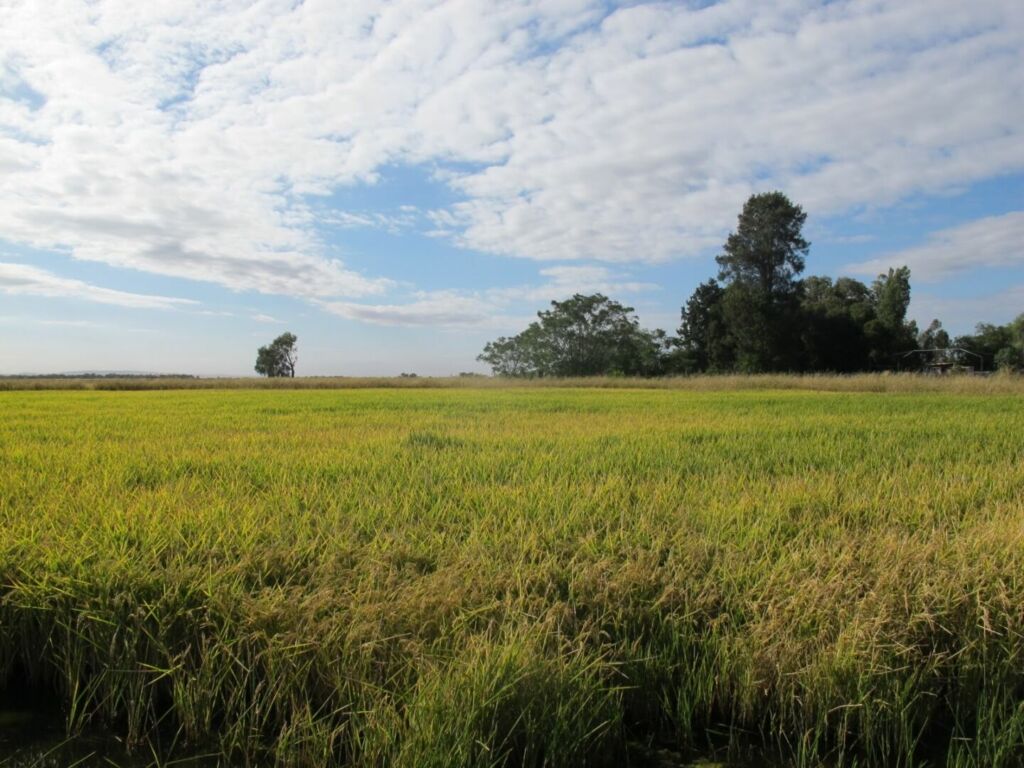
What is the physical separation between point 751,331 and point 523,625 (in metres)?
36.6

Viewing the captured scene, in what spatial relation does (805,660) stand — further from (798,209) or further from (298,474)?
(798,209)

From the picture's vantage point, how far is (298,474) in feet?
13.3

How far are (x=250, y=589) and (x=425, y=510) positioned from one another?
3.68 ft

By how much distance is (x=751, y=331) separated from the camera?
35062mm

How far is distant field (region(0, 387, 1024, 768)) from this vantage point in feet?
5.22

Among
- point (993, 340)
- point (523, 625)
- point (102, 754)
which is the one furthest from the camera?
point (993, 340)

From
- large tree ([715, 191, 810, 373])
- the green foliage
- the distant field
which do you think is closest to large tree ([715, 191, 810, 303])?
large tree ([715, 191, 810, 373])

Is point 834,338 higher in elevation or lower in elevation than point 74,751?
higher

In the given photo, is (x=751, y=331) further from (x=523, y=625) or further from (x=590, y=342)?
(x=523, y=625)

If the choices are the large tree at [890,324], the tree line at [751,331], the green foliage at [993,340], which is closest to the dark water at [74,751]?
the tree line at [751,331]

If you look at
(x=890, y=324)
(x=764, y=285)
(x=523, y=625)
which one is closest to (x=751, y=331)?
(x=764, y=285)

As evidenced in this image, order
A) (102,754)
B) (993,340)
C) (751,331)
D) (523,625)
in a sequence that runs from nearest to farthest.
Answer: (102,754), (523,625), (751,331), (993,340)

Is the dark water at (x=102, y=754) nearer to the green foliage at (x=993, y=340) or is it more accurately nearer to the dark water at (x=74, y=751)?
the dark water at (x=74, y=751)

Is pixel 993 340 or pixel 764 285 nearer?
pixel 764 285
